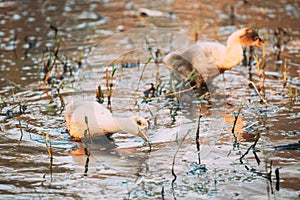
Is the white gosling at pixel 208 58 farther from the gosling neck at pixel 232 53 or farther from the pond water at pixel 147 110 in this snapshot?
the pond water at pixel 147 110

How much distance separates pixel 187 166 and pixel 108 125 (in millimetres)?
746

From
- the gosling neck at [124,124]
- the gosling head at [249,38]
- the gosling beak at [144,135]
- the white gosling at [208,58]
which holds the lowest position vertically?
the gosling beak at [144,135]

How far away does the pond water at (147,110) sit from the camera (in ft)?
14.1

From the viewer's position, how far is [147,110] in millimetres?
6082

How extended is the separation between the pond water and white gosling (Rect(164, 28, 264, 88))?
19cm

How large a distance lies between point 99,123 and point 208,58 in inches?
82.8

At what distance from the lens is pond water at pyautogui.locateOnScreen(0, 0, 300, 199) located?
4289 millimetres

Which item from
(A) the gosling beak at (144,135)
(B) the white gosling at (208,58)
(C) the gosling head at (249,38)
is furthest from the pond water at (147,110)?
(C) the gosling head at (249,38)

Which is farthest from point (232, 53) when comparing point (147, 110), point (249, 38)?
point (147, 110)

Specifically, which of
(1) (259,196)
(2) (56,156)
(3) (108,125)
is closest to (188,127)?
(3) (108,125)

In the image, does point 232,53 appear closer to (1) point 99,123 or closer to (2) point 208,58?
(2) point 208,58

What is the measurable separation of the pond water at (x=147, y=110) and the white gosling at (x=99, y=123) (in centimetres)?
11

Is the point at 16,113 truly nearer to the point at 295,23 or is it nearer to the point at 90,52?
the point at 90,52

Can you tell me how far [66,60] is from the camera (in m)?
7.63
